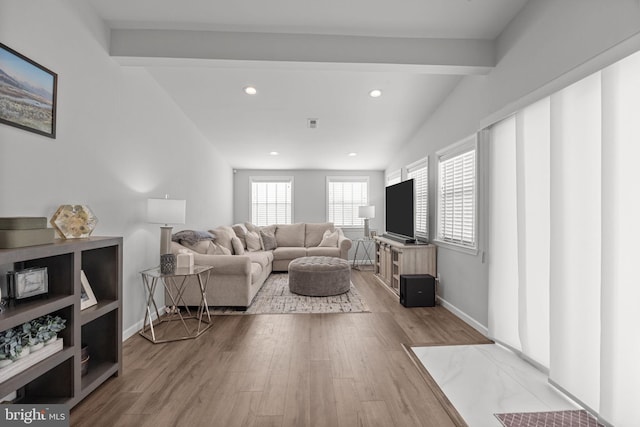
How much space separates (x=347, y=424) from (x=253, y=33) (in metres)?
3.06

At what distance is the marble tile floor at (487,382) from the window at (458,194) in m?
1.14

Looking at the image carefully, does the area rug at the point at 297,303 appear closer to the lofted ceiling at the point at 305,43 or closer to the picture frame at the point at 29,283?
the picture frame at the point at 29,283

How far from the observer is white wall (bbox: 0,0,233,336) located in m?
1.88

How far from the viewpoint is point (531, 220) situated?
2.47 metres

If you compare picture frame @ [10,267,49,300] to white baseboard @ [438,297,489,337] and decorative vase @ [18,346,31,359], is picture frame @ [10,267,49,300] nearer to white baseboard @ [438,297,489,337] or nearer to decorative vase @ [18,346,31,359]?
decorative vase @ [18,346,31,359]

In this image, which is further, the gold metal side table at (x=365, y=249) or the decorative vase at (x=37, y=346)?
the gold metal side table at (x=365, y=249)

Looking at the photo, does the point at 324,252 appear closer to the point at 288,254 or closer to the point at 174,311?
the point at 288,254

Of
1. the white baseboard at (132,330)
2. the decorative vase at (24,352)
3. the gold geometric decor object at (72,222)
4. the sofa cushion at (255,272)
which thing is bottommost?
the white baseboard at (132,330)

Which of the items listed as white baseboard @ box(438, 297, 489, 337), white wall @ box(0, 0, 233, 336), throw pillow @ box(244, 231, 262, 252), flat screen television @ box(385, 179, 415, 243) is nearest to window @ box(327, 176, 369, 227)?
flat screen television @ box(385, 179, 415, 243)

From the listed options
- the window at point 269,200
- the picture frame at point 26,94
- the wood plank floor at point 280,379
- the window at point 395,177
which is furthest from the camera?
the window at point 269,200

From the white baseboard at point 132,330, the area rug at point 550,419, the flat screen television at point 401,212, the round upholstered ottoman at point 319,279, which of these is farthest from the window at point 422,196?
the white baseboard at point 132,330

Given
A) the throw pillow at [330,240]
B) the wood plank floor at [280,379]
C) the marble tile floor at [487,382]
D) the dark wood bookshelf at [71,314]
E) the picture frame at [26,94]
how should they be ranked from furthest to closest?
the throw pillow at [330,240] < the marble tile floor at [487,382] < the wood plank floor at [280,379] < the picture frame at [26,94] < the dark wood bookshelf at [71,314]

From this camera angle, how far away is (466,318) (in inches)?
137

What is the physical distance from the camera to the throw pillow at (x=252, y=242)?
6297 millimetres
